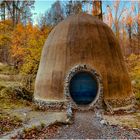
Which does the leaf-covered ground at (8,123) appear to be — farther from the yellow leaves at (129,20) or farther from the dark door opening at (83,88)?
the yellow leaves at (129,20)

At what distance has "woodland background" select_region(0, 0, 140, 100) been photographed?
22.8 metres

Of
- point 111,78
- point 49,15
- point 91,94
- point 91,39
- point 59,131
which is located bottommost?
point 59,131

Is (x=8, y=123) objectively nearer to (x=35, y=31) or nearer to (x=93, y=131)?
(x=93, y=131)

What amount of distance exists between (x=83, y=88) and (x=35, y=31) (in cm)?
1501

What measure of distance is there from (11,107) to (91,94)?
4.89 meters

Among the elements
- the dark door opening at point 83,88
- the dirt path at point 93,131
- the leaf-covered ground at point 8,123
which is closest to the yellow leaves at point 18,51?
the dark door opening at point 83,88

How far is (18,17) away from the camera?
3766cm

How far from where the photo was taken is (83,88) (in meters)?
13.7

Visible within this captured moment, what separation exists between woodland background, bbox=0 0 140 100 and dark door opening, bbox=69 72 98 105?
6278mm

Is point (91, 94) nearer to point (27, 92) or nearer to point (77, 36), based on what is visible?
point (77, 36)

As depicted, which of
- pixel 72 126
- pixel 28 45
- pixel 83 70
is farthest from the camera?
pixel 28 45

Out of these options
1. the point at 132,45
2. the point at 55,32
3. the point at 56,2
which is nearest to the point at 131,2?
the point at 132,45

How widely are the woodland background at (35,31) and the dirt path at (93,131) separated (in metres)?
9.35

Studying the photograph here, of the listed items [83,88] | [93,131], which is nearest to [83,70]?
[83,88]
